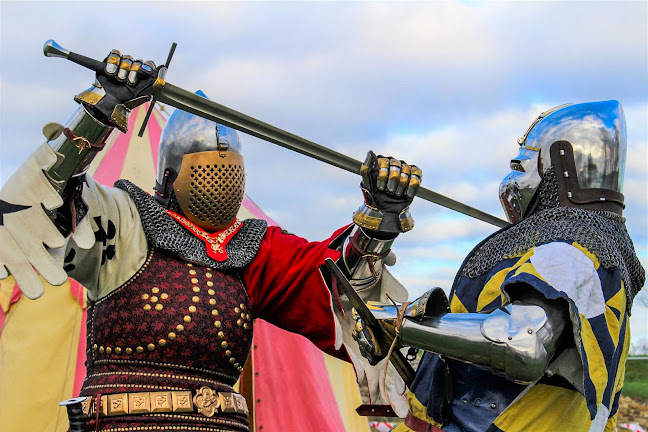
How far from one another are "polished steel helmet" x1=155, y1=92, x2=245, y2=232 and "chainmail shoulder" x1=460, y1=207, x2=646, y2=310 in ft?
4.39

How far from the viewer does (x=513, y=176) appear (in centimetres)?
352

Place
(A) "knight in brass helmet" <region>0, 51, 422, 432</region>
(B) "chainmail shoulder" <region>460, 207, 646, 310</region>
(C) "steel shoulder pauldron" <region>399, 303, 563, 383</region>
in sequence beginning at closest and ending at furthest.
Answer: (C) "steel shoulder pauldron" <region>399, 303, 563, 383</region>
(B) "chainmail shoulder" <region>460, 207, 646, 310</region>
(A) "knight in brass helmet" <region>0, 51, 422, 432</region>

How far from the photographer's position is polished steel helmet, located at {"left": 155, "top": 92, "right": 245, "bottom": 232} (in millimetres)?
4141

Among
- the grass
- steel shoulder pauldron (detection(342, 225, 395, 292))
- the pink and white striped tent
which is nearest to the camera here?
steel shoulder pauldron (detection(342, 225, 395, 292))

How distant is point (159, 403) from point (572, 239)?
1.88 m

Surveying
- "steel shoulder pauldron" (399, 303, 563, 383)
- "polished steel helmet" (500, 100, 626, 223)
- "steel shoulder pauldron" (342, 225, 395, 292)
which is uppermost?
"polished steel helmet" (500, 100, 626, 223)

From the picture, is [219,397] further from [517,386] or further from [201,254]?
[517,386]

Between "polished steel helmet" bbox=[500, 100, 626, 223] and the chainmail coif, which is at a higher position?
"polished steel helmet" bbox=[500, 100, 626, 223]

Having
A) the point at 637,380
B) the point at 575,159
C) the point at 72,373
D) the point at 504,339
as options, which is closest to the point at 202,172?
the point at 575,159

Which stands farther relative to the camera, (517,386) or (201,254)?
(201,254)

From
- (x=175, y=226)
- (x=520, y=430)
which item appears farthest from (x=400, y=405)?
(x=175, y=226)

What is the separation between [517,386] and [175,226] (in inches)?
72.9

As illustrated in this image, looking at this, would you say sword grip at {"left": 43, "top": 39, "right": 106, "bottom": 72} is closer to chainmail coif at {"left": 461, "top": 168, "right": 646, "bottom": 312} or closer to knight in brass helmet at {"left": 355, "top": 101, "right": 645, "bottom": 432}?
knight in brass helmet at {"left": 355, "top": 101, "right": 645, "bottom": 432}

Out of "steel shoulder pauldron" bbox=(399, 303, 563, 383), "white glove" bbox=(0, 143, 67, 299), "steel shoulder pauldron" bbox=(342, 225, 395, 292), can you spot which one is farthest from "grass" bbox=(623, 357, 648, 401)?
"white glove" bbox=(0, 143, 67, 299)
